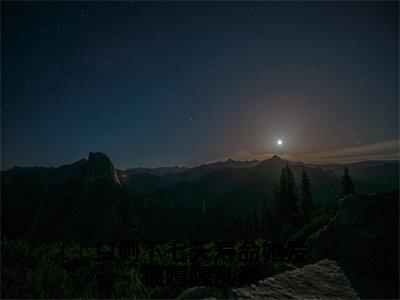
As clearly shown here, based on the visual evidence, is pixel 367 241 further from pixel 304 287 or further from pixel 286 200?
pixel 286 200

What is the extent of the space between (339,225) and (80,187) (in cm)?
18022

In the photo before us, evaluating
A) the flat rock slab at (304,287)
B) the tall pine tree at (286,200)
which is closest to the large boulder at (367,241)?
the flat rock slab at (304,287)

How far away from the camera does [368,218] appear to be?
11.6 meters

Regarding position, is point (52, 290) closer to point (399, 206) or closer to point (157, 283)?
point (157, 283)

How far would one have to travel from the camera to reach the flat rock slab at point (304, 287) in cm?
814

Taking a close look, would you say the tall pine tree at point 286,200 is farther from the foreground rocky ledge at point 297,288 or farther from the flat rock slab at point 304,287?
the foreground rocky ledge at point 297,288

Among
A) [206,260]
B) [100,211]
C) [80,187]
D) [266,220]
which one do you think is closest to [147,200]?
[100,211]

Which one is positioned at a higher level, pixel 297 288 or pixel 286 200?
pixel 297 288

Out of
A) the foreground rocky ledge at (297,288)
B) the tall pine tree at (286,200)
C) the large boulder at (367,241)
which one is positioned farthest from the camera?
the tall pine tree at (286,200)

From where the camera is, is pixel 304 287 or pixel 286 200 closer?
pixel 304 287

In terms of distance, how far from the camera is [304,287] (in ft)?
29.3

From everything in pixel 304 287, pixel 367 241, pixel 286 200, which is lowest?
pixel 286 200

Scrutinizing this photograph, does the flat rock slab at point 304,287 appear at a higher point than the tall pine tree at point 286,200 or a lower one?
higher

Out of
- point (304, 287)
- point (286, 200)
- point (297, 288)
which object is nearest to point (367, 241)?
point (304, 287)
